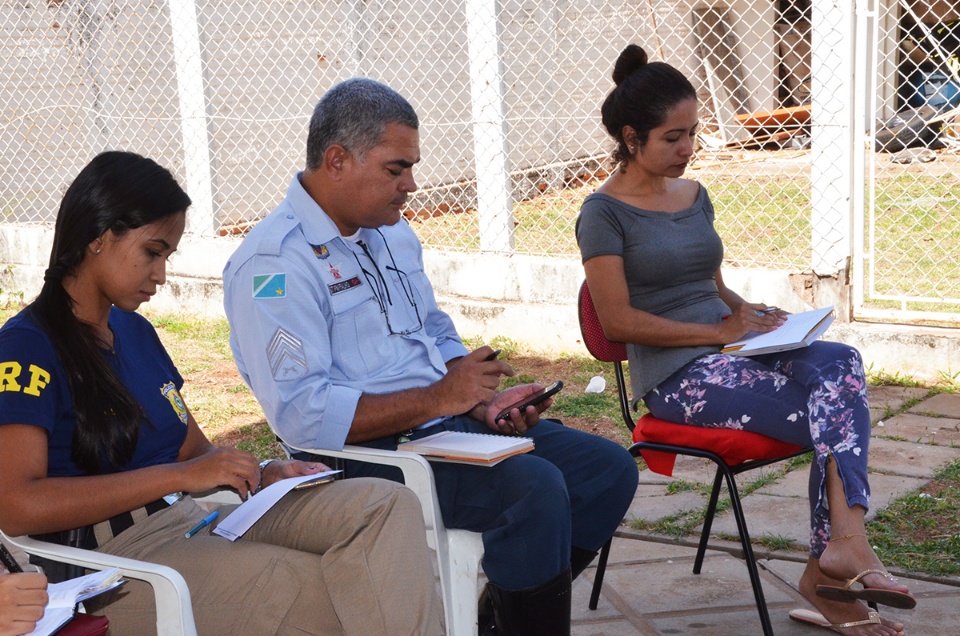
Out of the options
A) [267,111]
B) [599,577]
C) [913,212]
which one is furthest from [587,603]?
[267,111]

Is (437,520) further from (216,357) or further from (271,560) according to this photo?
(216,357)

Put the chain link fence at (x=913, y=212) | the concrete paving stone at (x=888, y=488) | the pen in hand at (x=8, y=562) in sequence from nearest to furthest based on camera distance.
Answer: the pen in hand at (x=8, y=562) < the concrete paving stone at (x=888, y=488) < the chain link fence at (x=913, y=212)

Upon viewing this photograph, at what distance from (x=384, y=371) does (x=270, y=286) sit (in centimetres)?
40

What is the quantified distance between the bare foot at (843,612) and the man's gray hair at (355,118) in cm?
165

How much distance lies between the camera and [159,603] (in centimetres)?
198

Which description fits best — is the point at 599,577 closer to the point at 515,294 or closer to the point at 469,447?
the point at 469,447

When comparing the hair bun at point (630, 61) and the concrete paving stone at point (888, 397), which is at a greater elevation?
the hair bun at point (630, 61)

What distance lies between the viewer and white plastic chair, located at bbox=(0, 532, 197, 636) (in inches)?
76.9

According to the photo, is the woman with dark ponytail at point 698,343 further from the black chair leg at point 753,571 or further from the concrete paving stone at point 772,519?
the concrete paving stone at point 772,519

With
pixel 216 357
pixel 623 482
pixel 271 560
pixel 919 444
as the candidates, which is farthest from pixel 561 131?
pixel 271 560

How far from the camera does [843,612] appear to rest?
2967 millimetres

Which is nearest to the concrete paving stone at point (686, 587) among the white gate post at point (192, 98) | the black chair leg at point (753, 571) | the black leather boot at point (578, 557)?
the black chair leg at point (753, 571)

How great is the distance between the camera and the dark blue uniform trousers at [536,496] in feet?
8.25

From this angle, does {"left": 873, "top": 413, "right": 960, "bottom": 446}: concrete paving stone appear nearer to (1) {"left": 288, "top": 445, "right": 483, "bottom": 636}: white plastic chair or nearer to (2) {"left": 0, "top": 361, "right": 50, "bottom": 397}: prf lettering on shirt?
(1) {"left": 288, "top": 445, "right": 483, "bottom": 636}: white plastic chair
